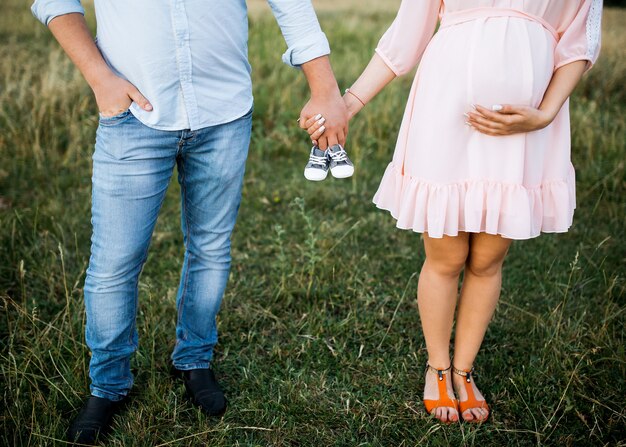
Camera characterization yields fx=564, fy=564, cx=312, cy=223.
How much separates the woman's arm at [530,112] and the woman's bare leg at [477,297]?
44 cm

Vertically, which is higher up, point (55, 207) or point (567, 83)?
point (567, 83)

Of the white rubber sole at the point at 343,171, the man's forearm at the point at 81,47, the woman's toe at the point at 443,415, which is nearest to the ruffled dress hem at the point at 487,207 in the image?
the white rubber sole at the point at 343,171

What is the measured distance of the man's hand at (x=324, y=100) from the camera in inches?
77.2

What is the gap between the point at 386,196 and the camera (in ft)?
7.27

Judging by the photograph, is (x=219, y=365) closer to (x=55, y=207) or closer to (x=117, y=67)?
(x=117, y=67)

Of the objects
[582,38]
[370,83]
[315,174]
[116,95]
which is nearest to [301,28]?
[370,83]

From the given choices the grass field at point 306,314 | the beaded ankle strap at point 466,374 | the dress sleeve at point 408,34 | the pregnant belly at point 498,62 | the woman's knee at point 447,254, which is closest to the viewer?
the pregnant belly at point 498,62

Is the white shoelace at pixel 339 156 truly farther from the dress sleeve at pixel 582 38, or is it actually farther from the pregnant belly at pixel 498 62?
the dress sleeve at pixel 582 38

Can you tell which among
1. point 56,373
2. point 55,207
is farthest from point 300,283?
point 55,207

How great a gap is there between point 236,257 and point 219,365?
100cm

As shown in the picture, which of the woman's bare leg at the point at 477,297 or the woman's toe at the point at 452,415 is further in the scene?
the woman's toe at the point at 452,415

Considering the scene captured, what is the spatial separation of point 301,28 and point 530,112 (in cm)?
82

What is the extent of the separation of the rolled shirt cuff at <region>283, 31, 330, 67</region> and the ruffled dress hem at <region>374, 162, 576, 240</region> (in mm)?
570

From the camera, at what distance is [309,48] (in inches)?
75.5
